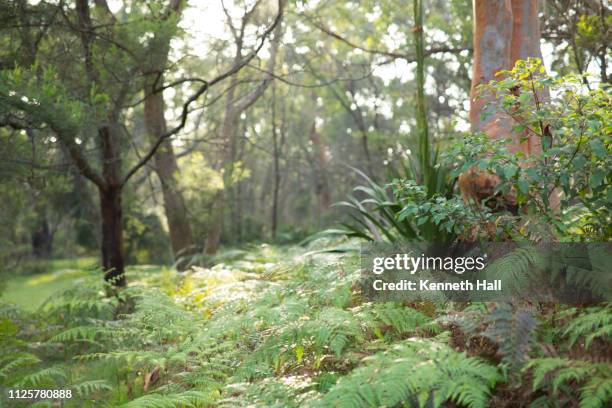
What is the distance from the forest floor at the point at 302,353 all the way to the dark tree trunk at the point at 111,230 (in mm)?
1321

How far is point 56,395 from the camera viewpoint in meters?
3.75

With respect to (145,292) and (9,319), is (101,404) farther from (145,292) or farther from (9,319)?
(9,319)

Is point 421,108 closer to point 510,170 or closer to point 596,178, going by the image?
point 510,170

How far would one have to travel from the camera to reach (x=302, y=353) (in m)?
3.46

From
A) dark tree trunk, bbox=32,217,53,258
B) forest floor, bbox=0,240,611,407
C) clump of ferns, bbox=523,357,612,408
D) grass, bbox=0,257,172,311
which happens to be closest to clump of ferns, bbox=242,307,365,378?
forest floor, bbox=0,240,611,407

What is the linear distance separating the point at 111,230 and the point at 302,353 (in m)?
4.12

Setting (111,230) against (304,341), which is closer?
(304,341)

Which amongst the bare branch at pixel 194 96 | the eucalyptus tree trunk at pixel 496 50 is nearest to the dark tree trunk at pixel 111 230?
the bare branch at pixel 194 96

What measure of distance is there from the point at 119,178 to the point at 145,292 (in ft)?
7.48

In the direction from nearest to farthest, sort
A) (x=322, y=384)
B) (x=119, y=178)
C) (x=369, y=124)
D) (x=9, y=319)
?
(x=322, y=384)
(x=9, y=319)
(x=119, y=178)
(x=369, y=124)

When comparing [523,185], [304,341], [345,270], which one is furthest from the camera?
[345,270]

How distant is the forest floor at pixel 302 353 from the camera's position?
2502 millimetres

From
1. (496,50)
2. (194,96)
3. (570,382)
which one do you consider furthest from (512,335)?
(194,96)

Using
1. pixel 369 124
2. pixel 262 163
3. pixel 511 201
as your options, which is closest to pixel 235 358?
pixel 511 201
